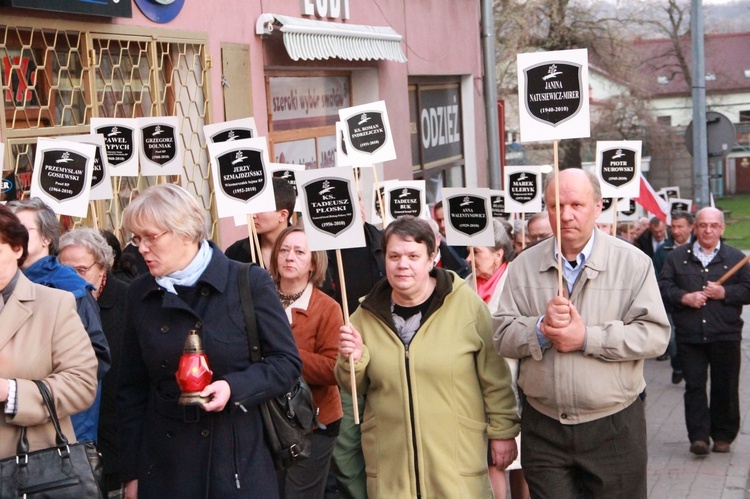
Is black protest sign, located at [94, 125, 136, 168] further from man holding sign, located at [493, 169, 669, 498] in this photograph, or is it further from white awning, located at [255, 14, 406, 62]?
white awning, located at [255, 14, 406, 62]

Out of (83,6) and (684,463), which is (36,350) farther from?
(684,463)

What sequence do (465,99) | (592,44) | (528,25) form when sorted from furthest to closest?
(592,44)
(528,25)
(465,99)

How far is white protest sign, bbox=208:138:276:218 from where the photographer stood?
636 cm

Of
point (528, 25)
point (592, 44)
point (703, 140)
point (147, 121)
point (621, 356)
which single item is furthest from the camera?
point (592, 44)

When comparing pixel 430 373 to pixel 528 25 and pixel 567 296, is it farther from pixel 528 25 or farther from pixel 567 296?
pixel 528 25

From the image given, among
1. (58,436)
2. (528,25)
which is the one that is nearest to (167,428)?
(58,436)

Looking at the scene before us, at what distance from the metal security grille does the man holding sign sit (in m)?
3.85

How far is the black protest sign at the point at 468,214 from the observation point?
296 inches

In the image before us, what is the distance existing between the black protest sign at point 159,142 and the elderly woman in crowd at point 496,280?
6.91ft

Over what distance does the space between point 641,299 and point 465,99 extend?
48.9 ft

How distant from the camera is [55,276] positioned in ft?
16.5

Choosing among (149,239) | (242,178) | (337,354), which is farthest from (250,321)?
(242,178)

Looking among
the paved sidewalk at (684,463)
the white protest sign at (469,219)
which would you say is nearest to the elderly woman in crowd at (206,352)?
the white protest sign at (469,219)

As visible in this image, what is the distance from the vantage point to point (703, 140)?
615 inches
